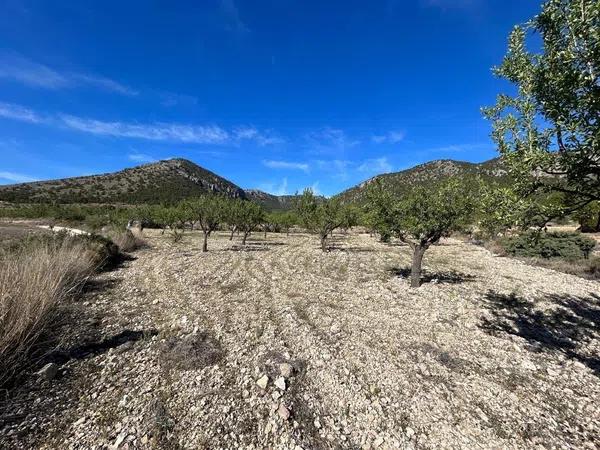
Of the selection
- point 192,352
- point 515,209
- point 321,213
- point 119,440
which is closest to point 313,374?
point 192,352

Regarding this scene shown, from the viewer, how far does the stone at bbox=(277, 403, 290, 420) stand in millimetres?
5705

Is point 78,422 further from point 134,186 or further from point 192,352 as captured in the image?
point 134,186

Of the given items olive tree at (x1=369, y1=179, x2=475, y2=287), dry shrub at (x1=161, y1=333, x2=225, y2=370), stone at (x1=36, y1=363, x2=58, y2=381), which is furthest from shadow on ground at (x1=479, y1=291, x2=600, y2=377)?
stone at (x1=36, y1=363, x2=58, y2=381)

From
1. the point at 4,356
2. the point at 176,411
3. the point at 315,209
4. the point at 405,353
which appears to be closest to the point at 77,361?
the point at 4,356

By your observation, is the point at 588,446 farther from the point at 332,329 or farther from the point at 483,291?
the point at 483,291

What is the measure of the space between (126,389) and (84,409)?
776 millimetres

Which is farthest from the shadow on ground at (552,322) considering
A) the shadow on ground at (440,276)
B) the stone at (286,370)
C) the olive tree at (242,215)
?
the olive tree at (242,215)

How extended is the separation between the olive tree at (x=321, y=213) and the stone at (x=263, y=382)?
24652 millimetres

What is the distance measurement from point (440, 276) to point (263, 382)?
620 inches

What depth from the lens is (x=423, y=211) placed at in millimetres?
14961

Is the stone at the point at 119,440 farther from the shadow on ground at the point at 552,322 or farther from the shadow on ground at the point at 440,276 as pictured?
the shadow on ground at the point at 440,276

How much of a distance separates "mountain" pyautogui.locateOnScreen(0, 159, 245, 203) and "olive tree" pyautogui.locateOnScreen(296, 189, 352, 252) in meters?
66.9

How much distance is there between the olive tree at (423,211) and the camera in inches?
572

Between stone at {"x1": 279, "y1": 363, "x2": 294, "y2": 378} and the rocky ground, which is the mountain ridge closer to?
the rocky ground
